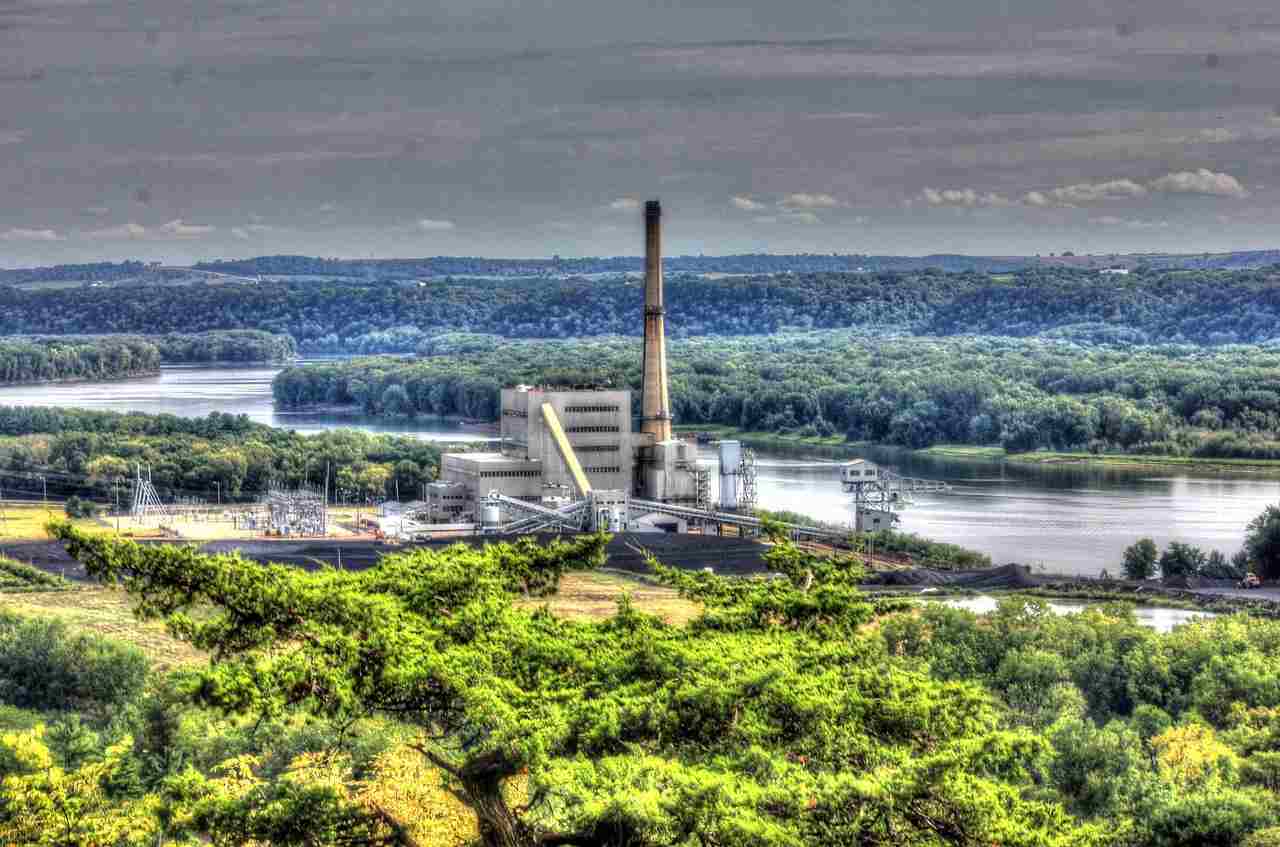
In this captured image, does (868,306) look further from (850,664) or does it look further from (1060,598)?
(850,664)

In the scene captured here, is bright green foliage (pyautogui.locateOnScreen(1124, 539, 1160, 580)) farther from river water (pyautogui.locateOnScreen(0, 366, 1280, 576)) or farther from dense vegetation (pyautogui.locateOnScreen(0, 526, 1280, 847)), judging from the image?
dense vegetation (pyautogui.locateOnScreen(0, 526, 1280, 847))

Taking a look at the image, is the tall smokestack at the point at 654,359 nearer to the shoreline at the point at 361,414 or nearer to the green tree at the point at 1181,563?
the green tree at the point at 1181,563

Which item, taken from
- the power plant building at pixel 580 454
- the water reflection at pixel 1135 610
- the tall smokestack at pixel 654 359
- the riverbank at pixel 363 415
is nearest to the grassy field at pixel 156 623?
the water reflection at pixel 1135 610

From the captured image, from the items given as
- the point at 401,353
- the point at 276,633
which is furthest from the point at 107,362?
the point at 276,633

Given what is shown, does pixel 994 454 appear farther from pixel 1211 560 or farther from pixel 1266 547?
pixel 1211 560

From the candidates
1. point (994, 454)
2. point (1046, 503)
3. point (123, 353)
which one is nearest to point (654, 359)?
point (1046, 503)

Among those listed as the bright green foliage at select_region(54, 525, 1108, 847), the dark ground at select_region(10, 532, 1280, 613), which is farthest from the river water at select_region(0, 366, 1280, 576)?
the bright green foliage at select_region(54, 525, 1108, 847)
